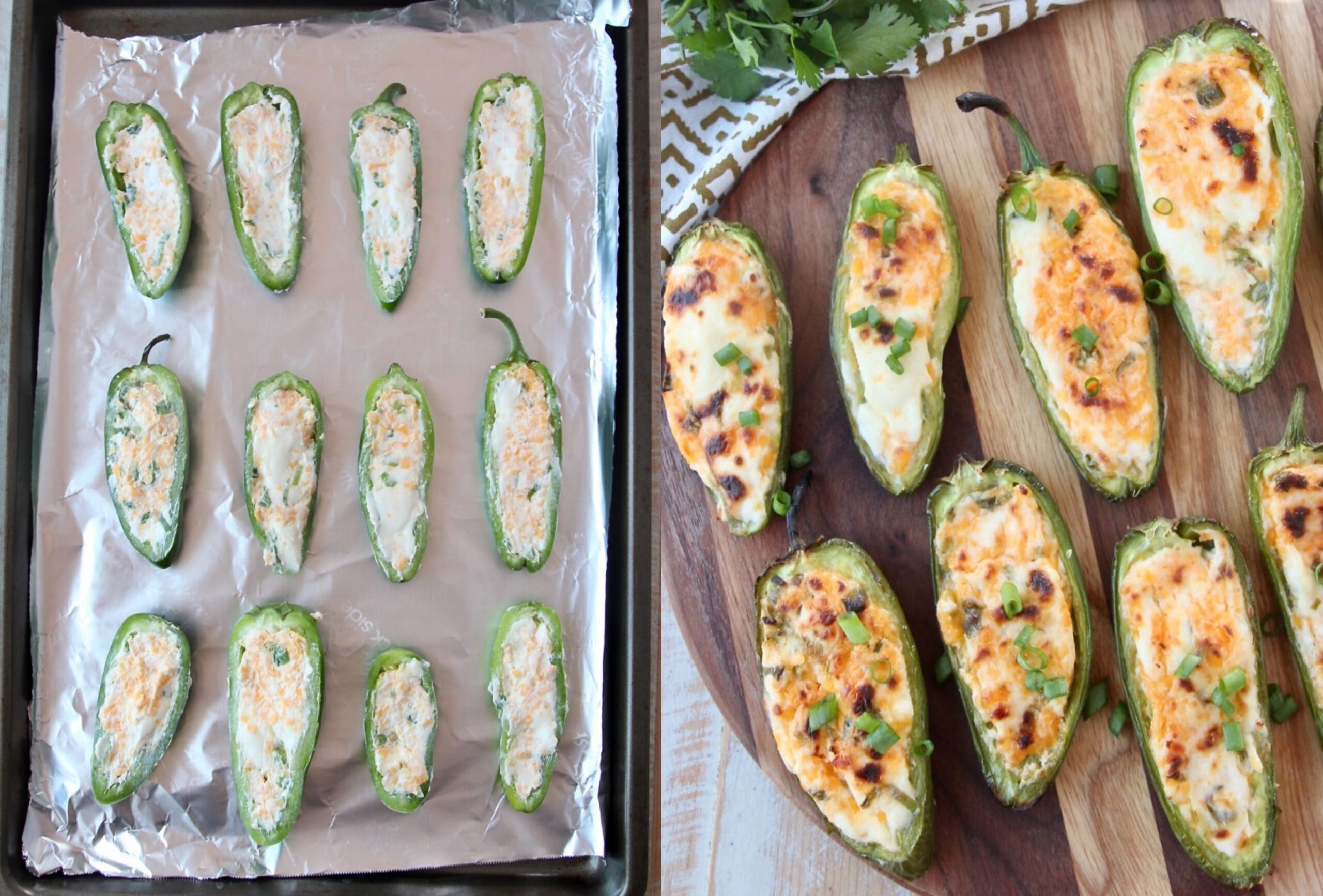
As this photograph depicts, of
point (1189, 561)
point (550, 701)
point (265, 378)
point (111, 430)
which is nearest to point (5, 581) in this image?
point (111, 430)

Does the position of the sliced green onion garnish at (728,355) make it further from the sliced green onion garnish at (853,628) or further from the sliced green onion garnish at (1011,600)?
the sliced green onion garnish at (1011,600)

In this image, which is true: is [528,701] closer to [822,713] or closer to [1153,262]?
[822,713]

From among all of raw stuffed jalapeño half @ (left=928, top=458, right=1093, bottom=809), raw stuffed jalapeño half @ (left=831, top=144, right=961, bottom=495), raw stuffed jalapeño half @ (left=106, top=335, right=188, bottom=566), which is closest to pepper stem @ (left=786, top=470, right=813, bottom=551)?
raw stuffed jalapeño half @ (left=831, top=144, right=961, bottom=495)

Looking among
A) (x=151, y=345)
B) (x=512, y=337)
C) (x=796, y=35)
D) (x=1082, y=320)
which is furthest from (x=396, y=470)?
(x=1082, y=320)

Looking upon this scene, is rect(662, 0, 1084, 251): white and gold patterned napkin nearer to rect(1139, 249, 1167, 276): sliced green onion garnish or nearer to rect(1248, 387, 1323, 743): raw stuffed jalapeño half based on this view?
rect(1139, 249, 1167, 276): sliced green onion garnish

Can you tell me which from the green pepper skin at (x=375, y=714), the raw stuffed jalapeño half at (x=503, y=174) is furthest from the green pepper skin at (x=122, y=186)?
the green pepper skin at (x=375, y=714)

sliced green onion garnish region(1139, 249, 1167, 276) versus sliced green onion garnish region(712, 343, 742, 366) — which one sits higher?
sliced green onion garnish region(1139, 249, 1167, 276)
